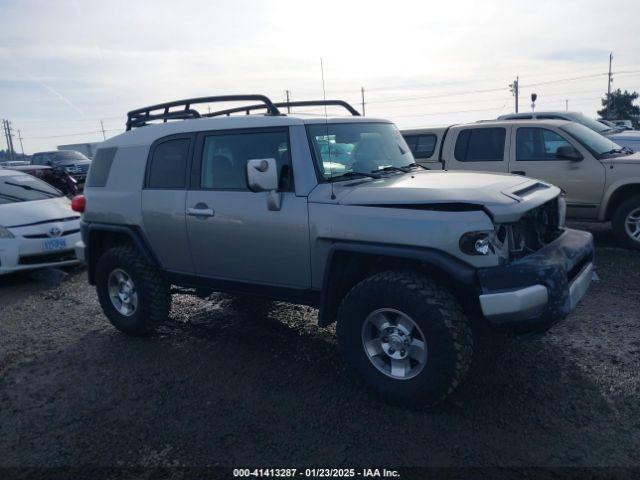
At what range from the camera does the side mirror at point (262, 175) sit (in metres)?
3.70

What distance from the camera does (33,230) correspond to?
289 inches

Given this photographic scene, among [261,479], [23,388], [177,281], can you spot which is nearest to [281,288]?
[177,281]

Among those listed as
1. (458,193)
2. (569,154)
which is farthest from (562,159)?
(458,193)

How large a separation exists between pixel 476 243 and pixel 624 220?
5040 millimetres

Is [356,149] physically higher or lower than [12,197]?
higher

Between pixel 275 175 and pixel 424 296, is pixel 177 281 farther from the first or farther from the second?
pixel 424 296

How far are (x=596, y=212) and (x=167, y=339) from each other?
19.8 ft

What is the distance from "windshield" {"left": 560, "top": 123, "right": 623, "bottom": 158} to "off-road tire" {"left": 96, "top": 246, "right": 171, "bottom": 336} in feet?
19.7

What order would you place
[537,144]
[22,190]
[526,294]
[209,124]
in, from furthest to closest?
[22,190] < [537,144] < [209,124] < [526,294]

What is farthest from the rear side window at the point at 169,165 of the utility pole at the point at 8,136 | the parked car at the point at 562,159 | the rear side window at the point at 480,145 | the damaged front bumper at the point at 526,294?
the utility pole at the point at 8,136

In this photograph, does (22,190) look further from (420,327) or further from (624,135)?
(624,135)

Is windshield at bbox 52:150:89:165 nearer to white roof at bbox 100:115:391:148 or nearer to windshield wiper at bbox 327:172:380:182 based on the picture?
white roof at bbox 100:115:391:148

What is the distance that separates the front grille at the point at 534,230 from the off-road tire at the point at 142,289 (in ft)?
10.5

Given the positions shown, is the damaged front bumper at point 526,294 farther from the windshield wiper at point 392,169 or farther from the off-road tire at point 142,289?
the off-road tire at point 142,289
